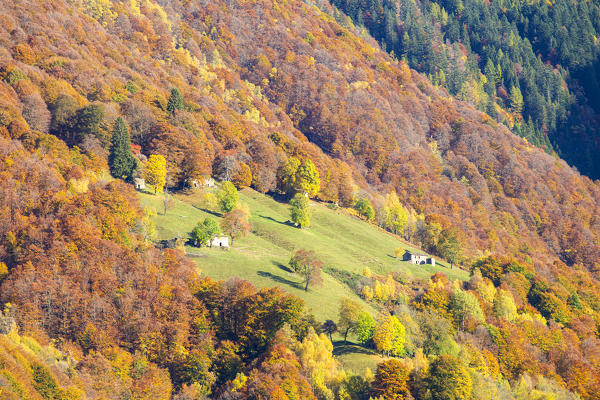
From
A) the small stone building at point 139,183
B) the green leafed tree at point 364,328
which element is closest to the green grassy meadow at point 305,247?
the green leafed tree at point 364,328

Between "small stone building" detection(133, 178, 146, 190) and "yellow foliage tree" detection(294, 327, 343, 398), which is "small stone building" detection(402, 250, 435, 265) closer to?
"yellow foliage tree" detection(294, 327, 343, 398)

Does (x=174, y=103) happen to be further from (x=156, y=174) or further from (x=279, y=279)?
(x=279, y=279)

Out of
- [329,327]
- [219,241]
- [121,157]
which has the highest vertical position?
[329,327]

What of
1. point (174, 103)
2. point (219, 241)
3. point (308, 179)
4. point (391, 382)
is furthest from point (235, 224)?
point (174, 103)

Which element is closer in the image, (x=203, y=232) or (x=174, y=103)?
(x=203, y=232)

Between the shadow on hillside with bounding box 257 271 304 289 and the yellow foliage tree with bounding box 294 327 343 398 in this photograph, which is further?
the shadow on hillside with bounding box 257 271 304 289

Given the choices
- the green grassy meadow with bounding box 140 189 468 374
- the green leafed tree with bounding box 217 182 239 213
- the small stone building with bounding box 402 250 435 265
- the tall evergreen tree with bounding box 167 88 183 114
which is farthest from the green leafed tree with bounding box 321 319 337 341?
the tall evergreen tree with bounding box 167 88 183 114

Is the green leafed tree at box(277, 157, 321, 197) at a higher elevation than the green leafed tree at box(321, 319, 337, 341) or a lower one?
lower

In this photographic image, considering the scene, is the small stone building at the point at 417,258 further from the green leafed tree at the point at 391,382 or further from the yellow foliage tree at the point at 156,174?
the green leafed tree at the point at 391,382
